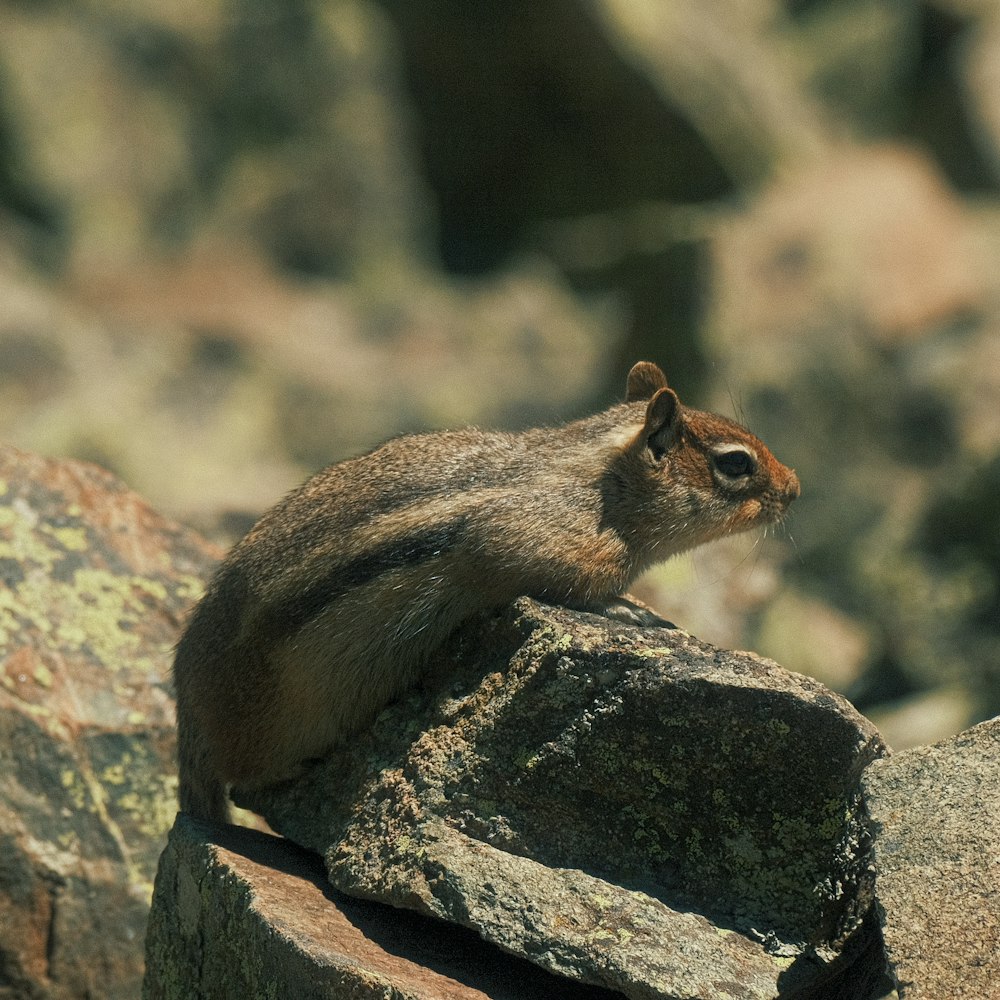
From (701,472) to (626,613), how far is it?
1019 mm

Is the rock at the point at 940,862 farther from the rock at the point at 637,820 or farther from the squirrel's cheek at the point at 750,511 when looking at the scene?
the squirrel's cheek at the point at 750,511

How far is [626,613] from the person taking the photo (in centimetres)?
683

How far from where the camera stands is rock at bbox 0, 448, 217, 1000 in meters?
7.13

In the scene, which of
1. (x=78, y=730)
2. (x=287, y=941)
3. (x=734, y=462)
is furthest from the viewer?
(x=734, y=462)

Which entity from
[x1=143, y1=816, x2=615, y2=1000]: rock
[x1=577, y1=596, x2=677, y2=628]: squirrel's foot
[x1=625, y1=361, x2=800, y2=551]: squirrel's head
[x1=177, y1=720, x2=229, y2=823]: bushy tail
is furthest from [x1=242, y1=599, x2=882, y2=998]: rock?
[x1=625, y1=361, x2=800, y2=551]: squirrel's head

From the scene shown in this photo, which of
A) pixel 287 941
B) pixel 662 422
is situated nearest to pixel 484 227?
pixel 662 422

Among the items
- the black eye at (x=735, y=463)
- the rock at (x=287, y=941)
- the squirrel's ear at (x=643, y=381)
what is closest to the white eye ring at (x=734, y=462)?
the black eye at (x=735, y=463)

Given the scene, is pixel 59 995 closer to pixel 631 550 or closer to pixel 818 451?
pixel 631 550

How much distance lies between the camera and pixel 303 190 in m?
25.2

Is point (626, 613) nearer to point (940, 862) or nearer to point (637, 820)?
point (637, 820)

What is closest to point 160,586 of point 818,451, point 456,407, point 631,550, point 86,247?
point 631,550

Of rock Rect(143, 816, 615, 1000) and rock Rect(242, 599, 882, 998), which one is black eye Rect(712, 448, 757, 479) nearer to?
rock Rect(242, 599, 882, 998)

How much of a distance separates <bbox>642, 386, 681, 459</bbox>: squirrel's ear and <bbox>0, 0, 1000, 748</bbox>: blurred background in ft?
38.6

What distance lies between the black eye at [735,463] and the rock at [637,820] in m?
1.60
